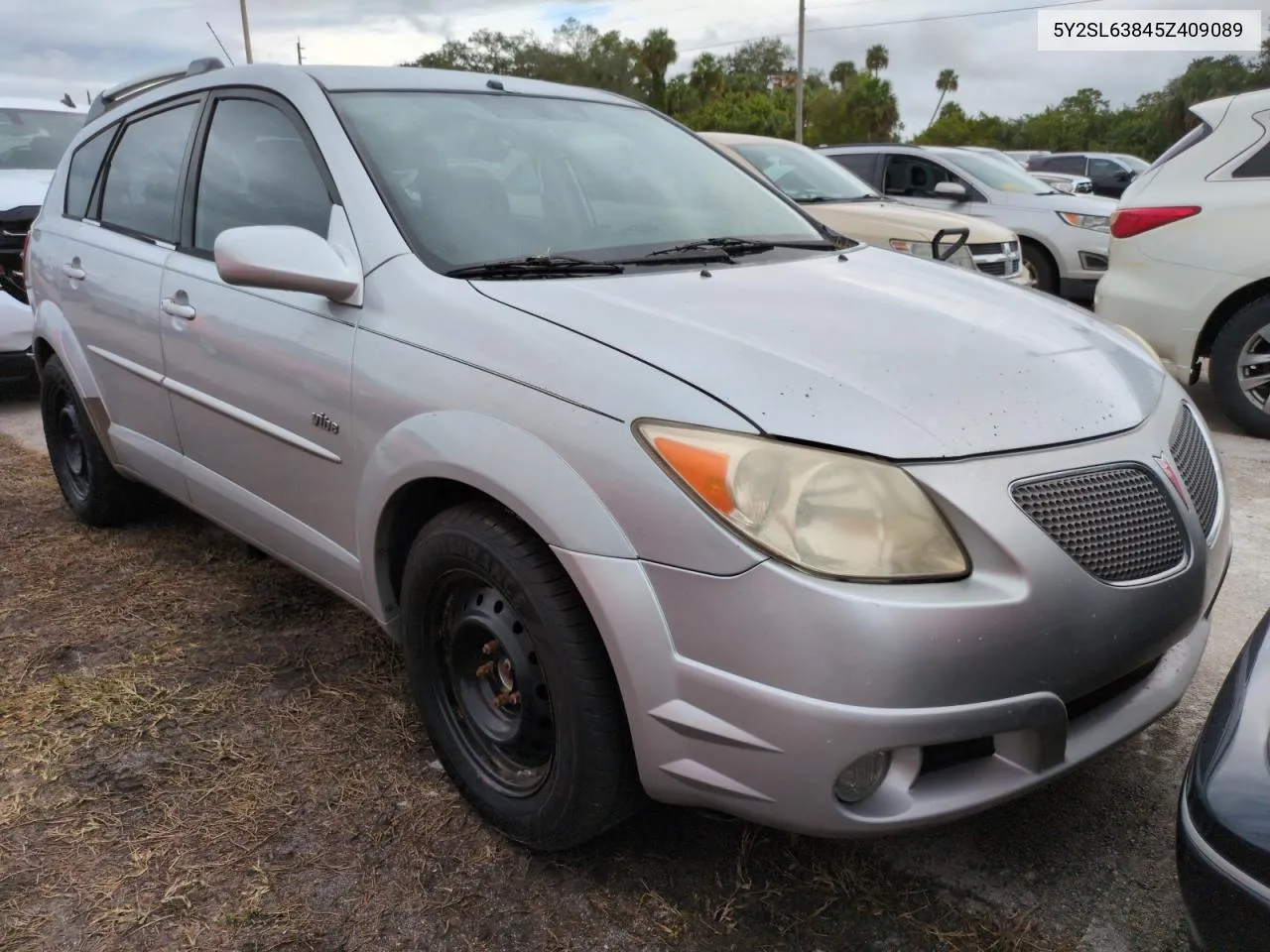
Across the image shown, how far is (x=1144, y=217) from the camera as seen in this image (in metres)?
5.18

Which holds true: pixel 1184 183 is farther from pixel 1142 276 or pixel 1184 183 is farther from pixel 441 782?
pixel 441 782

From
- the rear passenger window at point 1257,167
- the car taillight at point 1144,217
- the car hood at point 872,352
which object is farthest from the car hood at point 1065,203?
the car hood at point 872,352

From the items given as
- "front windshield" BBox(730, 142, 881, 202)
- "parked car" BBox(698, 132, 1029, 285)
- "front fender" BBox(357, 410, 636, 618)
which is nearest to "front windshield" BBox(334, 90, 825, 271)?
"front fender" BBox(357, 410, 636, 618)

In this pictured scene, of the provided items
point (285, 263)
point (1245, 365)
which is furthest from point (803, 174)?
point (285, 263)

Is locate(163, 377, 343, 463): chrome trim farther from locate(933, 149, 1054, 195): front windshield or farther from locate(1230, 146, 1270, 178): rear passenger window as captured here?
locate(933, 149, 1054, 195): front windshield

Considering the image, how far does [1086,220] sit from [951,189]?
115 centimetres

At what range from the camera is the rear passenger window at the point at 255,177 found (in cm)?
263

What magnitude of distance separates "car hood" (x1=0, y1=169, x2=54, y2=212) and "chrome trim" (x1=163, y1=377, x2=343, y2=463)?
15.2 ft

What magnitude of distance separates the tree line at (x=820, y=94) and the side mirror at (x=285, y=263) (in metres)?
37.2

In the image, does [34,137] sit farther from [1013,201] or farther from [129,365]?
[1013,201]

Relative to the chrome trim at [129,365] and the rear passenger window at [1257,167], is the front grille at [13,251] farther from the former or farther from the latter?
the rear passenger window at [1257,167]

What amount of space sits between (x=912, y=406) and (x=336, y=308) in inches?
53.0

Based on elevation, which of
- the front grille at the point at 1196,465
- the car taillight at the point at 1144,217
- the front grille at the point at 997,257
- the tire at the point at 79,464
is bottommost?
the tire at the point at 79,464

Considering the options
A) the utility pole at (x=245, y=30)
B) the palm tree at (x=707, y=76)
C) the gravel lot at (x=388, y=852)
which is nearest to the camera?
the gravel lot at (x=388, y=852)
